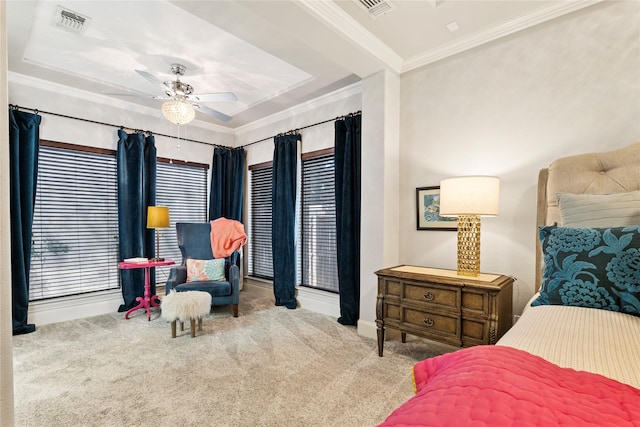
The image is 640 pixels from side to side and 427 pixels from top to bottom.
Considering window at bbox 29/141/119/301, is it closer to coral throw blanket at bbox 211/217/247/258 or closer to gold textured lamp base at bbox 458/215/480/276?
coral throw blanket at bbox 211/217/247/258

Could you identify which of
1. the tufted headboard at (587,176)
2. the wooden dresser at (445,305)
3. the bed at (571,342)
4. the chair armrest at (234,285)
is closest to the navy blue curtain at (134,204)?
the chair armrest at (234,285)

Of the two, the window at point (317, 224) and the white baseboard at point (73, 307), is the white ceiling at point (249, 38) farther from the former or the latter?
the white baseboard at point (73, 307)

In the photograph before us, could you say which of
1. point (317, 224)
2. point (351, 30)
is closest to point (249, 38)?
point (351, 30)

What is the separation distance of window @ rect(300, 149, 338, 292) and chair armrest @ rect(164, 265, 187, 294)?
5.02 ft

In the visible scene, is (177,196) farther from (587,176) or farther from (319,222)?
(587,176)

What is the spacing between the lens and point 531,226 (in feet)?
7.95

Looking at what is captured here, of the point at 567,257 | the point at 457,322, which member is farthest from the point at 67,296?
the point at 567,257

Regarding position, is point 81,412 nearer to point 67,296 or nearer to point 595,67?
point 67,296

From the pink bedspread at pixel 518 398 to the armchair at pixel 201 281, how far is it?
3.23m

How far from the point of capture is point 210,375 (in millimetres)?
2346

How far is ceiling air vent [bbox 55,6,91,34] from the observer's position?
94.0 inches

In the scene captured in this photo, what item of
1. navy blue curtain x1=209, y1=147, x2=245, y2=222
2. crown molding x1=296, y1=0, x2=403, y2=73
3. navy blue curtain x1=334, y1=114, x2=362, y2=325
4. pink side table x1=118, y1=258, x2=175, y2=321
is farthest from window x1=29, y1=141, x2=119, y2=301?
crown molding x1=296, y1=0, x2=403, y2=73

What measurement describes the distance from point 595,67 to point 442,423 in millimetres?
2723

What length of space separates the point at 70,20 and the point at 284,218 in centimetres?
285
